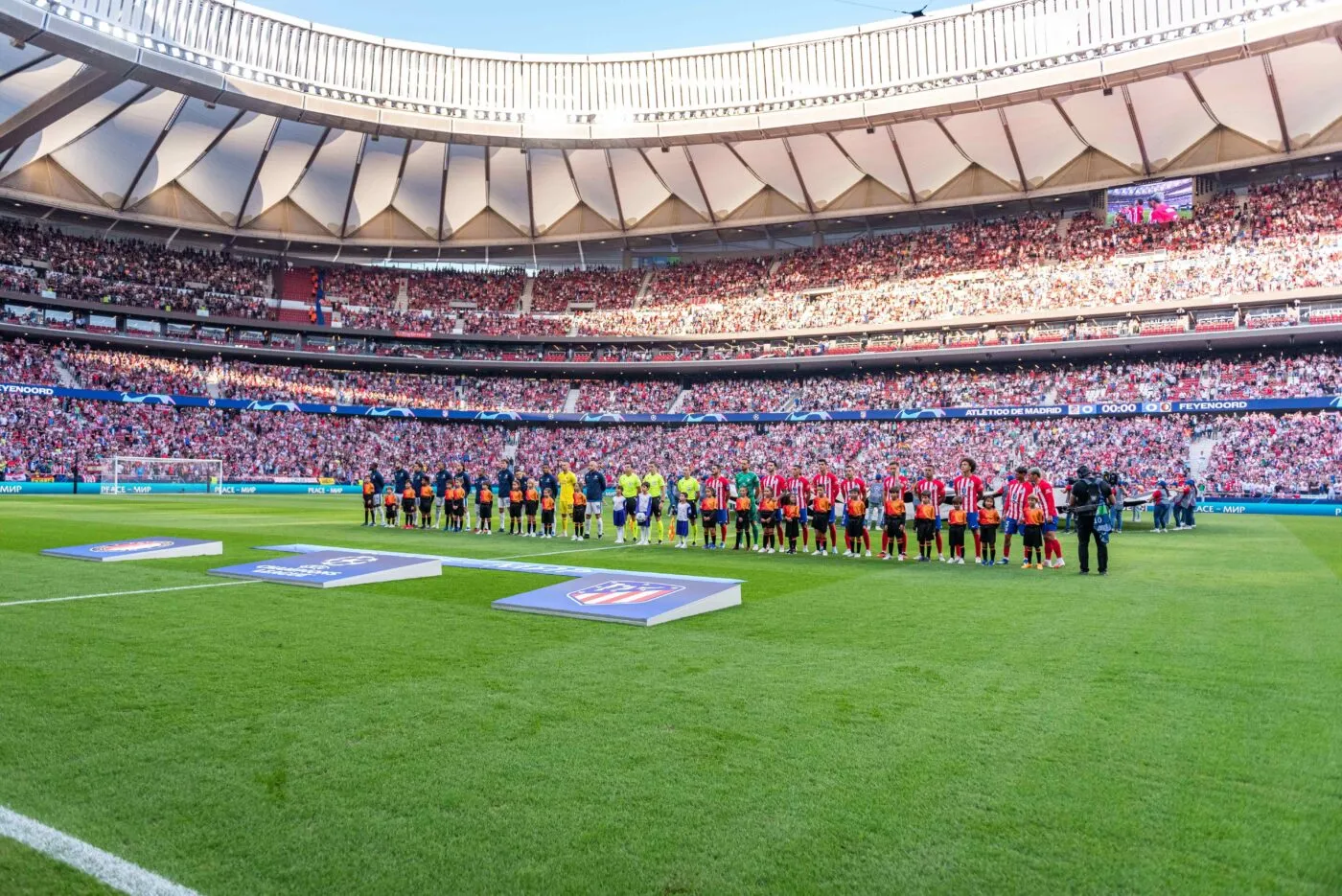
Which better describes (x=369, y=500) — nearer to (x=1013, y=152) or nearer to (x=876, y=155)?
(x=876, y=155)

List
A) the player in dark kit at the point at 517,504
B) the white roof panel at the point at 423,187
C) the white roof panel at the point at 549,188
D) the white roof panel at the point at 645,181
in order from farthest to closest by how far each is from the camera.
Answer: the white roof panel at the point at 549,188
the white roof panel at the point at 645,181
the white roof panel at the point at 423,187
the player in dark kit at the point at 517,504

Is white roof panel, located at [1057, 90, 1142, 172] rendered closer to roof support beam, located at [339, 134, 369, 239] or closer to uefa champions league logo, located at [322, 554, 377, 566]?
roof support beam, located at [339, 134, 369, 239]

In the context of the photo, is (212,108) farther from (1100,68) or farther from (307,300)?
(1100,68)

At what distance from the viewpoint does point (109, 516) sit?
24688 millimetres

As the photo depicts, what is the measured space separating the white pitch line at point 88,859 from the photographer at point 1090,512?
41.8ft

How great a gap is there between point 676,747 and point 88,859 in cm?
288

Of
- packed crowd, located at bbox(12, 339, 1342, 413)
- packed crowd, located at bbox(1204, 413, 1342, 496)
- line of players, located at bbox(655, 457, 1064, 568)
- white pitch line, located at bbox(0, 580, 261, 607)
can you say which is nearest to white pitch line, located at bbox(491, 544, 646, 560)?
line of players, located at bbox(655, 457, 1064, 568)

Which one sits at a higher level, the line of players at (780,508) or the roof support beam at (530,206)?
the roof support beam at (530,206)

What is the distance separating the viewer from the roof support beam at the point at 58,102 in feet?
115

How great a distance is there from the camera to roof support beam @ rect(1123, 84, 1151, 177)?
1727 inches

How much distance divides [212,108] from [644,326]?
27819mm

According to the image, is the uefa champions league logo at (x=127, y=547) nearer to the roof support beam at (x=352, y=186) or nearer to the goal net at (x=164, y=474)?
the goal net at (x=164, y=474)

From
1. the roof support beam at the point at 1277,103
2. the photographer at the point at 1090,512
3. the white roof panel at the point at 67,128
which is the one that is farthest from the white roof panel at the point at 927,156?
the white roof panel at the point at 67,128

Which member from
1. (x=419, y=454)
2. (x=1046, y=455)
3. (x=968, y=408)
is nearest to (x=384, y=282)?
(x=419, y=454)
